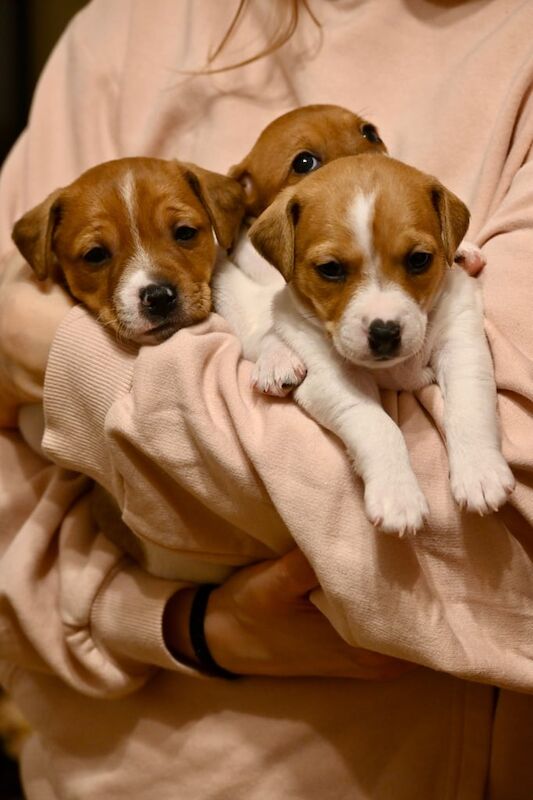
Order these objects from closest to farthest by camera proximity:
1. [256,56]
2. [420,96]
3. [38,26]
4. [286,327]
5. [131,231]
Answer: [286,327] < [131,231] < [420,96] < [256,56] < [38,26]

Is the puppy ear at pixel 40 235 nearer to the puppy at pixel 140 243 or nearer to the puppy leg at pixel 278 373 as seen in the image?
the puppy at pixel 140 243

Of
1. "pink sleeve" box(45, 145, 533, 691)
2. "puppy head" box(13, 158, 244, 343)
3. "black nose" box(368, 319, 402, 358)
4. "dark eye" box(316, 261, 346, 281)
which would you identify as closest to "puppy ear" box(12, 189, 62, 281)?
"puppy head" box(13, 158, 244, 343)

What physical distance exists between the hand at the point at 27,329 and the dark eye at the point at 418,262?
2.14 feet

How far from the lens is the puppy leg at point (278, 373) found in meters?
1.37

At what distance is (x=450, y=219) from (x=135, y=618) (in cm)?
95

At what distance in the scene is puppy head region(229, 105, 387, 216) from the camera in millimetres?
1684

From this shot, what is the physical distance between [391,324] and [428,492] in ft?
0.87

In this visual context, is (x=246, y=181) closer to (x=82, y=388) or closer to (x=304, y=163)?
(x=304, y=163)

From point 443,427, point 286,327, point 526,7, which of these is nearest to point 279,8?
point 526,7

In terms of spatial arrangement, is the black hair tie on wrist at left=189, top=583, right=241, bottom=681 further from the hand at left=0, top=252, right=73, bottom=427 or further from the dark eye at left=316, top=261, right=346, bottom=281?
the dark eye at left=316, top=261, right=346, bottom=281

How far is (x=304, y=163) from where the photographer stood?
1718mm

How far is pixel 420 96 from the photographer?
5.82 feet

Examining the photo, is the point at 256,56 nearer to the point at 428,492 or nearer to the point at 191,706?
the point at 428,492

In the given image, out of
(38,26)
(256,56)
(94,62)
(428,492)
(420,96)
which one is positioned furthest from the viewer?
(38,26)
